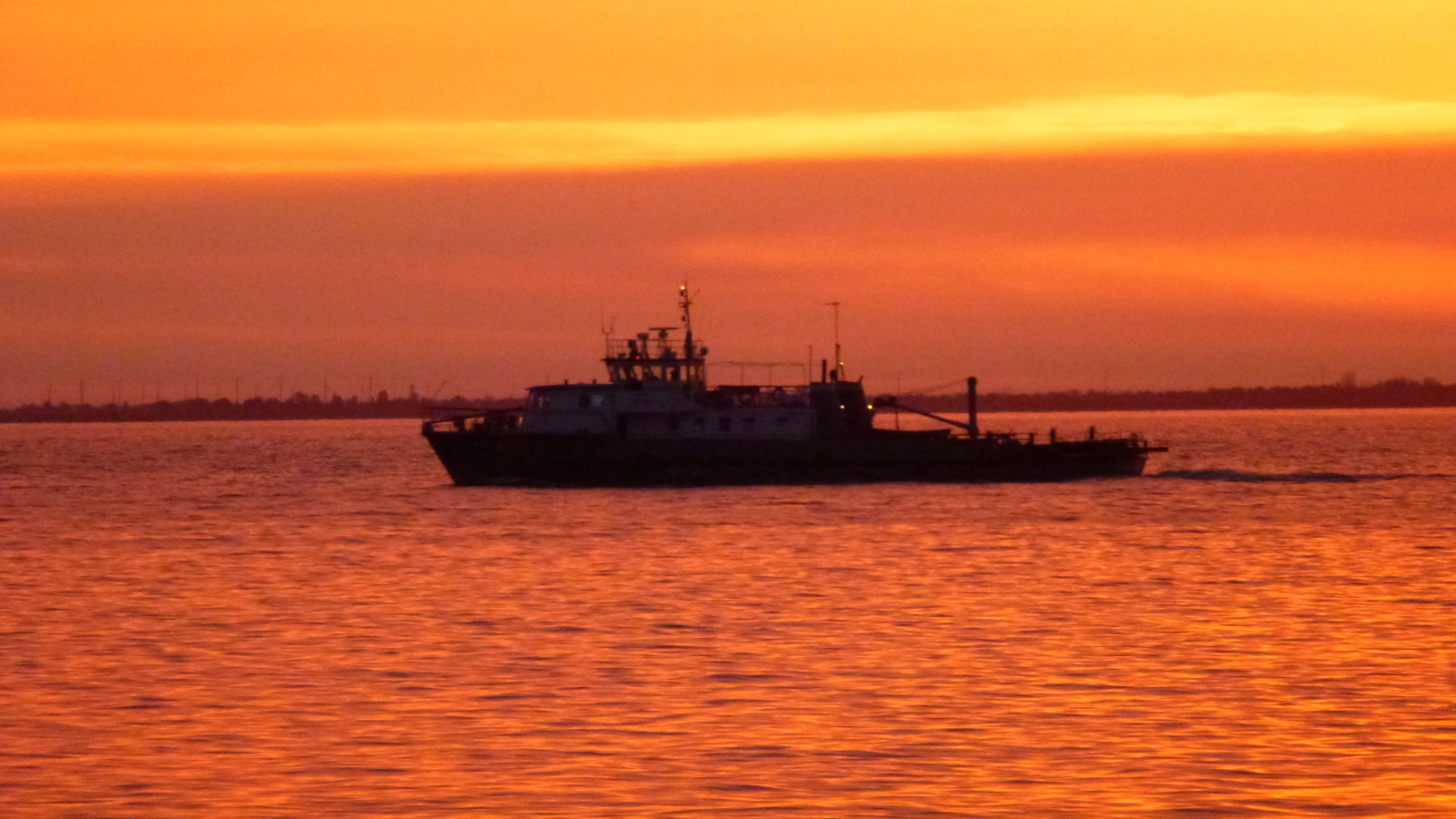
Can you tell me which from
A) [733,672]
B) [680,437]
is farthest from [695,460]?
[733,672]

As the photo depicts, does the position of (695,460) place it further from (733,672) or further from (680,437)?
(733,672)

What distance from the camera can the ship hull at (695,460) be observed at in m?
76.8

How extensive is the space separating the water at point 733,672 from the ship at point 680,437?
1793 cm

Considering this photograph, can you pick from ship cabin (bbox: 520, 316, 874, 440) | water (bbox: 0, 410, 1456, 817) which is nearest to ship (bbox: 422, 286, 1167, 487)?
ship cabin (bbox: 520, 316, 874, 440)

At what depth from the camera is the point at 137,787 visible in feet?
60.7

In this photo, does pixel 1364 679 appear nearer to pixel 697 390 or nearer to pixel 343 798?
pixel 343 798

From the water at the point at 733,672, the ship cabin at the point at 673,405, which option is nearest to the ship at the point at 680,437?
the ship cabin at the point at 673,405

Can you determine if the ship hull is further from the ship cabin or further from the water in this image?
the water

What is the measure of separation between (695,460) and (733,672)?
51.2 m

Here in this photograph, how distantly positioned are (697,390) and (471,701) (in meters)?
55.1

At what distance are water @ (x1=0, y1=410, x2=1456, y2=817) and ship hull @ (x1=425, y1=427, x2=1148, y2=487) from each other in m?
17.9

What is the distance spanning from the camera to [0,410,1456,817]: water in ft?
60.1

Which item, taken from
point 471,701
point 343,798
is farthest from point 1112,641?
point 343,798

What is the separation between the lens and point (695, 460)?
77.3 m
